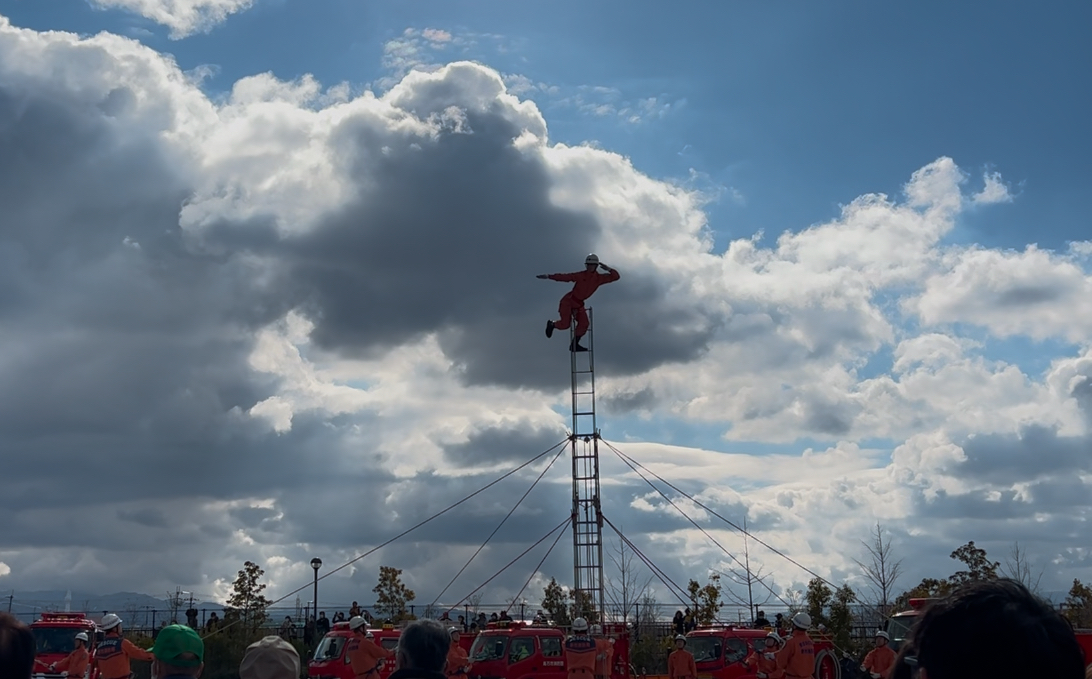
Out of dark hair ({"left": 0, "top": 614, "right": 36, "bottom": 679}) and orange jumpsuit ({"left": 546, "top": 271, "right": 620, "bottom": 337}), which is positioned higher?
orange jumpsuit ({"left": 546, "top": 271, "right": 620, "bottom": 337})

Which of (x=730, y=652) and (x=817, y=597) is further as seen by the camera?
(x=817, y=597)

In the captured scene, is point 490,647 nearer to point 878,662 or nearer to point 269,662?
point 878,662

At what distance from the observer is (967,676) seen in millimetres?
2996

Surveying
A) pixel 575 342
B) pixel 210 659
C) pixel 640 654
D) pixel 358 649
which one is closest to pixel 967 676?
pixel 358 649

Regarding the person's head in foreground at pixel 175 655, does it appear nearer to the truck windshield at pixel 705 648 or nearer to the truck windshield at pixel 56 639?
the truck windshield at pixel 705 648

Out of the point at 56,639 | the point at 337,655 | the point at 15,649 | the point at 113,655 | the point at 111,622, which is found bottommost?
the point at 337,655

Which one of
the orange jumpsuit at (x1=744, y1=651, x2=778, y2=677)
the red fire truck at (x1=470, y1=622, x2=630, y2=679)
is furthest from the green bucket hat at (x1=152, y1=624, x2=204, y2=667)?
the red fire truck at (x1=470, y1=622, x2=630, y2=679)

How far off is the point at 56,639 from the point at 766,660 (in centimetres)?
1710

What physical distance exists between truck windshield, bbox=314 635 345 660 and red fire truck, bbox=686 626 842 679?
7762mm

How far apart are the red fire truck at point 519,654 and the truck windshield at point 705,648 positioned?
1545 millimetres

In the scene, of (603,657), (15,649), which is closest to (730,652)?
(603,657)

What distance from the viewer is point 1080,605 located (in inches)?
1676

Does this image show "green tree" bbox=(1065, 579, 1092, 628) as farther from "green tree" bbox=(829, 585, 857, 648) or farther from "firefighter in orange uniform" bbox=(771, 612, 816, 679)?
"firefighter in orange uniform" bbox=(771, 612, 816, 679)

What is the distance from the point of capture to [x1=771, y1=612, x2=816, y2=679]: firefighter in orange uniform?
18.1 m
